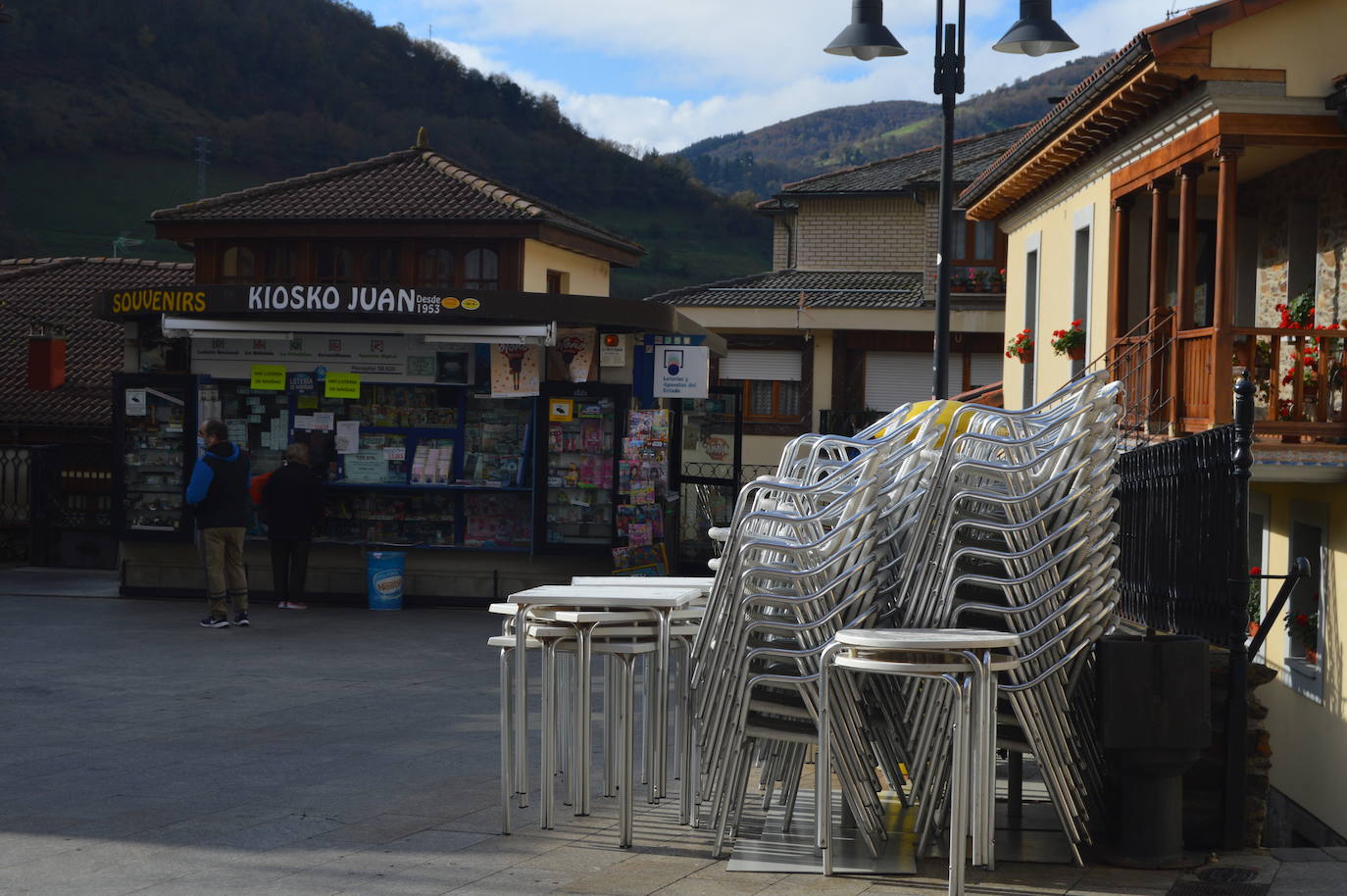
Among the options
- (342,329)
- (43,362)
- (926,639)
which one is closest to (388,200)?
(43,362)

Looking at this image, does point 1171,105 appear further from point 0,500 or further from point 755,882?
point 0,500

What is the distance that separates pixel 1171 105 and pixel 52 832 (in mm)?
11390

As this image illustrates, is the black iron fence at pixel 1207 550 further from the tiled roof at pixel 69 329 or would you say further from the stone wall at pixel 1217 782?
the tiled roof at pixel 69 329

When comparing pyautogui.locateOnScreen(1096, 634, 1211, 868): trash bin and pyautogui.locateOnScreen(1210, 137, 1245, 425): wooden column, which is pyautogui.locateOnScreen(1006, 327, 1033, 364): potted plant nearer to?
pyautogui.locateOnScreen(1210, 137, 1245, 425): wooden column

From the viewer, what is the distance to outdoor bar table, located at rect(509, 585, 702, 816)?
6.11m

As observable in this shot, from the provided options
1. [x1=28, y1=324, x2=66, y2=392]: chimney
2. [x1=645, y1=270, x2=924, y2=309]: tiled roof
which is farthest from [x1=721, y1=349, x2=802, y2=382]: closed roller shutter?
[x1=28, y1=324, x2=66, y2=392]: chimney

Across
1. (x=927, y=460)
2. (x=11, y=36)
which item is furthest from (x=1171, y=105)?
(x=11, y=36)

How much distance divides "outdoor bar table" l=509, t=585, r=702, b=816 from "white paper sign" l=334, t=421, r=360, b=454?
10.0 metres

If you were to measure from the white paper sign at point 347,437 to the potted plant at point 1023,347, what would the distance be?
388 inches

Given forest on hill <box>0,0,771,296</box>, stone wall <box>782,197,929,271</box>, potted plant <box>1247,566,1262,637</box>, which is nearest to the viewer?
potted plant <box>1247,566,1262,637</box>

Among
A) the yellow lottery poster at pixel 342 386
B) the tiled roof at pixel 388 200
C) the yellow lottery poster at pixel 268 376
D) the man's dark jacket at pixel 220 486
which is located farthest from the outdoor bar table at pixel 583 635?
the tiled roof at pixel 388 200

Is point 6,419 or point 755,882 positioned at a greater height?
point 6,419

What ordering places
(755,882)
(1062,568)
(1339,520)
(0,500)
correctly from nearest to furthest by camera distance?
(755,882)
(1062,568)
(1339,520)
(0,500)

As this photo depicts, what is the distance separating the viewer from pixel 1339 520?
1232 cm
